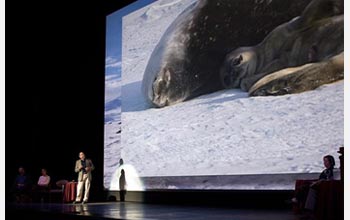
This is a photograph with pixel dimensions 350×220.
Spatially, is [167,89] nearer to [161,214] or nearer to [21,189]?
[161,214]

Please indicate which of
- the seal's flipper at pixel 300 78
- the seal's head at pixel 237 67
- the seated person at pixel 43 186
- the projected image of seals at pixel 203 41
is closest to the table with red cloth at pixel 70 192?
the seated person at pixel 43 186

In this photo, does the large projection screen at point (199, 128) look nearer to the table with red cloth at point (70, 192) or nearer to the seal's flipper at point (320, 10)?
the seal's flipper at point (320, 10)

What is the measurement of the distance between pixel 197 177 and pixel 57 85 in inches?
181

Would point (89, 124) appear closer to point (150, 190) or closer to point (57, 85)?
point (57, 85)

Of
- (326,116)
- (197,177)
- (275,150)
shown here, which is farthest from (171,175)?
(326,116)

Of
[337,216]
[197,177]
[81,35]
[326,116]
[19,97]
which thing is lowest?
[337,216]

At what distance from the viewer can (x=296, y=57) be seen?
18.0ft

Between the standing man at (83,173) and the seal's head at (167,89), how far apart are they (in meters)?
1.46

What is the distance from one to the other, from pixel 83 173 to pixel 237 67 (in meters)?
3.18

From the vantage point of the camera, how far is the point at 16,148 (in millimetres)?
10266

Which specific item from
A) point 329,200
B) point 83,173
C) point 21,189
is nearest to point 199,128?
point 83,173

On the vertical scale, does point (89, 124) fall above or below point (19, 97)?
below

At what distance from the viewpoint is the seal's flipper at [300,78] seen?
16.5 feet

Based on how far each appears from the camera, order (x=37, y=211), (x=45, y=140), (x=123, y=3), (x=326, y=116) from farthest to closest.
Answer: (x=45, y=140), (x=123, y=3), (x=37, y=211), (x=326, y=116)
